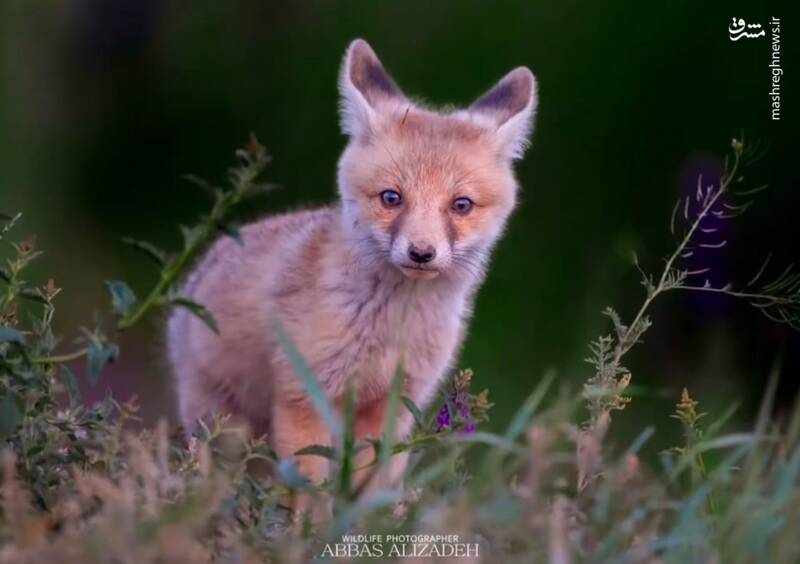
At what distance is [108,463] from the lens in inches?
117

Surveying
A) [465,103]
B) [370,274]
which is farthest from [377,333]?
[465,103]

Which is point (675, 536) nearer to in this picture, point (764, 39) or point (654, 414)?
point (654, 414)

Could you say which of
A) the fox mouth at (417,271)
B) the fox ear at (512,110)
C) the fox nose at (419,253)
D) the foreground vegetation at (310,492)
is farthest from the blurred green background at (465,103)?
the foreground vegetation at (310,492)

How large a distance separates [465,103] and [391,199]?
4.30 meters

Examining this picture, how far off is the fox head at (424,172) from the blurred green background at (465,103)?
2498 millimetres

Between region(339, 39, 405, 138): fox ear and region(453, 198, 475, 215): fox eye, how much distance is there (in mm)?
457

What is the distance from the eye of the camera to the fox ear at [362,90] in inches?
192

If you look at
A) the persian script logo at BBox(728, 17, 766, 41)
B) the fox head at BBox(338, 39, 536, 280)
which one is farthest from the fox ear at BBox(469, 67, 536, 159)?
the persian script logo at BBox(728, 17, 766, 41)

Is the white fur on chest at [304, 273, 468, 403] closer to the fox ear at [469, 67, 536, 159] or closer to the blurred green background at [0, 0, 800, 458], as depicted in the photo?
the fox ear at [469, 67, 536, 159]

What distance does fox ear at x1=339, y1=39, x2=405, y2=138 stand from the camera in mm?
4871

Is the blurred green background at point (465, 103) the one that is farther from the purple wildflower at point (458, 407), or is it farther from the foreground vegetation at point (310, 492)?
the foreground vegetation at point (310, 492)

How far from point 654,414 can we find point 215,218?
18.6 feet

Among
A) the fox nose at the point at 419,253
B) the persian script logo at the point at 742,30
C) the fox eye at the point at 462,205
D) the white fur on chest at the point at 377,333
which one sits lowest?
the white fur on chest at the point at 377,333

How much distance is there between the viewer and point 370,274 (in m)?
4.65
